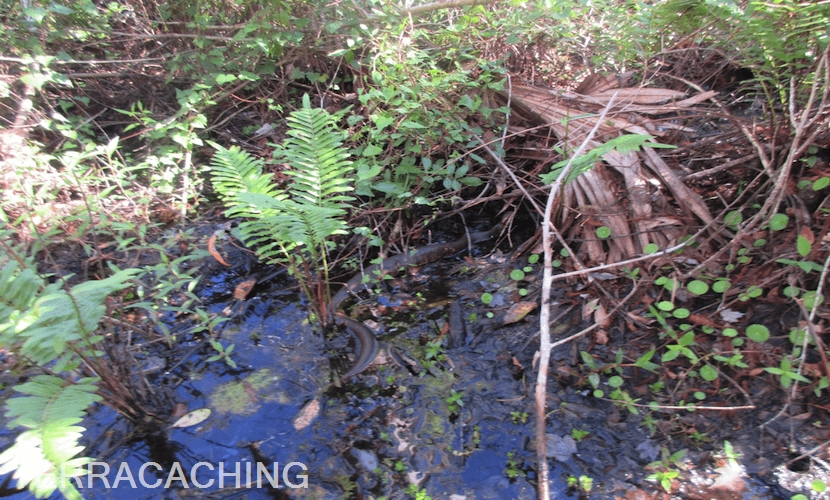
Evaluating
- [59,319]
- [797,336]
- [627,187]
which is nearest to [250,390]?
[59,319]

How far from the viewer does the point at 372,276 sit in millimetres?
3385

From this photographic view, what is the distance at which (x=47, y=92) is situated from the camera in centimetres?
424

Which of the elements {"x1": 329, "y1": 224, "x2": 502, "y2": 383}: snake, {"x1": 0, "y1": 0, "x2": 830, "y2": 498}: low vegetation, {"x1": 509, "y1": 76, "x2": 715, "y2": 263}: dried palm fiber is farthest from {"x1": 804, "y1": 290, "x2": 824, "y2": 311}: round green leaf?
{"x1": 329, "y1": 224, "x2": 502, "y2": 383}: snake

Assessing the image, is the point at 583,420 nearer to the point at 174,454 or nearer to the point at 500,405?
the point at 500,405

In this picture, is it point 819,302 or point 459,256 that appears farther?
point 459,256

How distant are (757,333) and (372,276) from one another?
2337 millimetres

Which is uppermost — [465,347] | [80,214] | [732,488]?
[80,214]

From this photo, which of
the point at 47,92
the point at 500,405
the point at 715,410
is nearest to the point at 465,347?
the point at 500,405

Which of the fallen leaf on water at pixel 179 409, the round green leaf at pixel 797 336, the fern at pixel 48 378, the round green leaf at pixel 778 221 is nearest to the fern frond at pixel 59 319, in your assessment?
the fern at pixel 48 378

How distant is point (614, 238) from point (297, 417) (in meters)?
2.17

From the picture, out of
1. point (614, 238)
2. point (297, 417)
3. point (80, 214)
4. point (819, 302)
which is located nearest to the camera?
point (819, 302)

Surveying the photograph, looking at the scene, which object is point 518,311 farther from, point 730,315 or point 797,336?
point 797,336

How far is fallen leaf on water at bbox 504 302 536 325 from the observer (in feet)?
9.45

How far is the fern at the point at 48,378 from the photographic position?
5.06 ft
